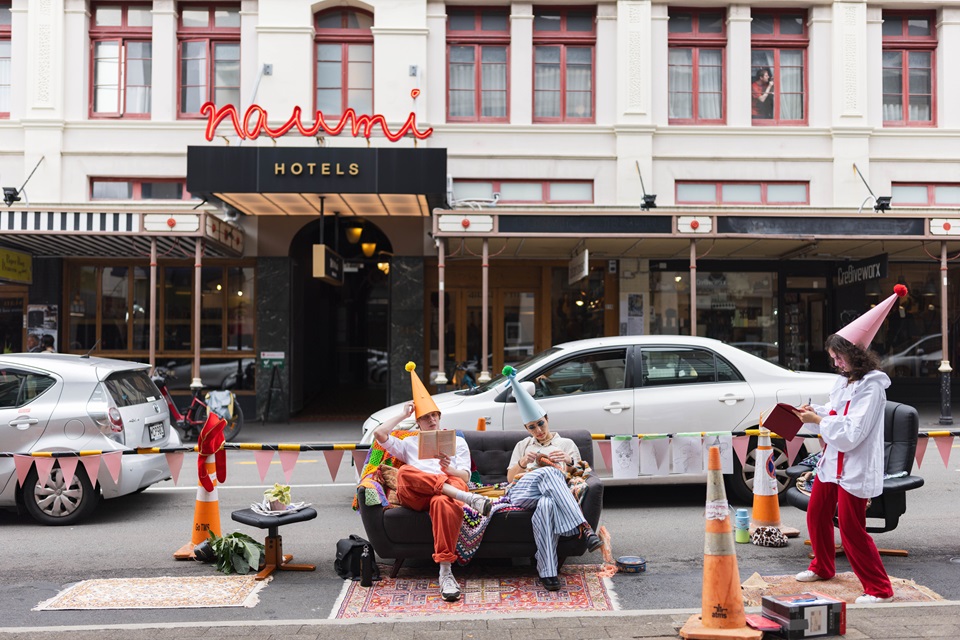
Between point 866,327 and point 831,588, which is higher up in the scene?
point 866,327

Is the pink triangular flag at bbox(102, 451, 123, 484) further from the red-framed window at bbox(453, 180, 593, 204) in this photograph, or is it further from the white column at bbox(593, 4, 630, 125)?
the white column at bbox(593, 4, 630, 125)

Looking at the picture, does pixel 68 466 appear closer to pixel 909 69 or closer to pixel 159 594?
pixel 159 594

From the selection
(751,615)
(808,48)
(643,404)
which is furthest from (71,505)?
(808,48)

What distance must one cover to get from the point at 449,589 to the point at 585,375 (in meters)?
3.59

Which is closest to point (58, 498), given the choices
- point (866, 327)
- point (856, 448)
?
point (856, 448)

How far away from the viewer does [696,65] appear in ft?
58.6

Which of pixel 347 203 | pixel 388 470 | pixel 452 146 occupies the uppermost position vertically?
pixel 452 146

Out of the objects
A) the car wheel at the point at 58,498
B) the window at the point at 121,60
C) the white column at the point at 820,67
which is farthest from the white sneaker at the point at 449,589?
the white column at the point at 820,67

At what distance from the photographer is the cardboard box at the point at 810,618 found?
447 centimetres

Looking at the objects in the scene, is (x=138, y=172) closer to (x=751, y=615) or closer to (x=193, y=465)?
(x=193, y=465)

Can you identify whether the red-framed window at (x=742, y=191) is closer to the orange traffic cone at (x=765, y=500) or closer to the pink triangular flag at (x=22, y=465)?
the orange traffic cone at (x=765, y=500)

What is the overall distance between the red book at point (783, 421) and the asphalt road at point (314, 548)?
114 cm

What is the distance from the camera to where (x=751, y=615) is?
4836mm

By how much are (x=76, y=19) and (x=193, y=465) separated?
35.5 feet
